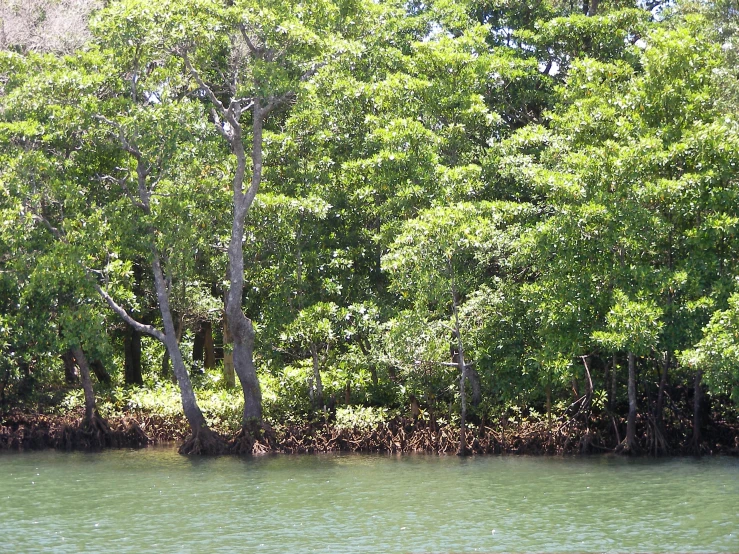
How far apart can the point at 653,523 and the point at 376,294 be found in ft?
42.3

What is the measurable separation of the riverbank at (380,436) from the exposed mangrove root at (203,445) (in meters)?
0.42

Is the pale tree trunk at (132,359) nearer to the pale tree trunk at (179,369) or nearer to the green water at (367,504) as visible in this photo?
the pale tree trunk at (179,369)

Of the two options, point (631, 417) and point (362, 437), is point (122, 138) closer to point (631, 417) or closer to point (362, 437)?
point (362, 437)

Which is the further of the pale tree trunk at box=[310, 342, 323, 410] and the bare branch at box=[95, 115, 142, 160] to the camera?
the pale tree trunk at box=[310, 342, 323, 410]

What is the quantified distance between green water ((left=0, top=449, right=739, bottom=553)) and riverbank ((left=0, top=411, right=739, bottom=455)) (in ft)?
3.06

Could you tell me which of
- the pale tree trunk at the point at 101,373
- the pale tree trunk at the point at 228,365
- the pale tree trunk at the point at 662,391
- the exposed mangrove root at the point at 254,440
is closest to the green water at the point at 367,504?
the exposed mangrove root at the point at 254,440

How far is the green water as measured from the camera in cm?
1591

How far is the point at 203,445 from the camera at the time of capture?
26359mm

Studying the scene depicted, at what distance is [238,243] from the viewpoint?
87.9 feet

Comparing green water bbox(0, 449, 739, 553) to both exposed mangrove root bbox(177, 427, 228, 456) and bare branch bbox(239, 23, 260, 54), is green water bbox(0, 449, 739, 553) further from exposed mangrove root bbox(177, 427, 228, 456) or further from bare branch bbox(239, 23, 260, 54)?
bare branch bbox(239, 23, 260, 54)

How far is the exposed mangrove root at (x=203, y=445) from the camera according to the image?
26219 mm

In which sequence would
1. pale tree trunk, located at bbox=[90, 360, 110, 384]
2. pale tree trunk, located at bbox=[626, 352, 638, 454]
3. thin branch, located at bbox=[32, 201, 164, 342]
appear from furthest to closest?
1. pale tree trunk, located at bbox=[90, 360, 110, 384]
2. thin branch, located at bbox=[32, 201, 164, 342]
3. pale tree trunk, located at bbox=[626, 352, 638, 454]

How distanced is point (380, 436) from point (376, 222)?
20.3 feet

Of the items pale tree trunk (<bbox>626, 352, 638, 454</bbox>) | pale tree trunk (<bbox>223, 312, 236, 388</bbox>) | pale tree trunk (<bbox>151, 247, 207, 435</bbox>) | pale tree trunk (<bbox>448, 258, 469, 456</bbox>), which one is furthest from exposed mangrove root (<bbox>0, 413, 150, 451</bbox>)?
pale tree trunk (<bbox>626, 352, 638, 454</bbox>)
